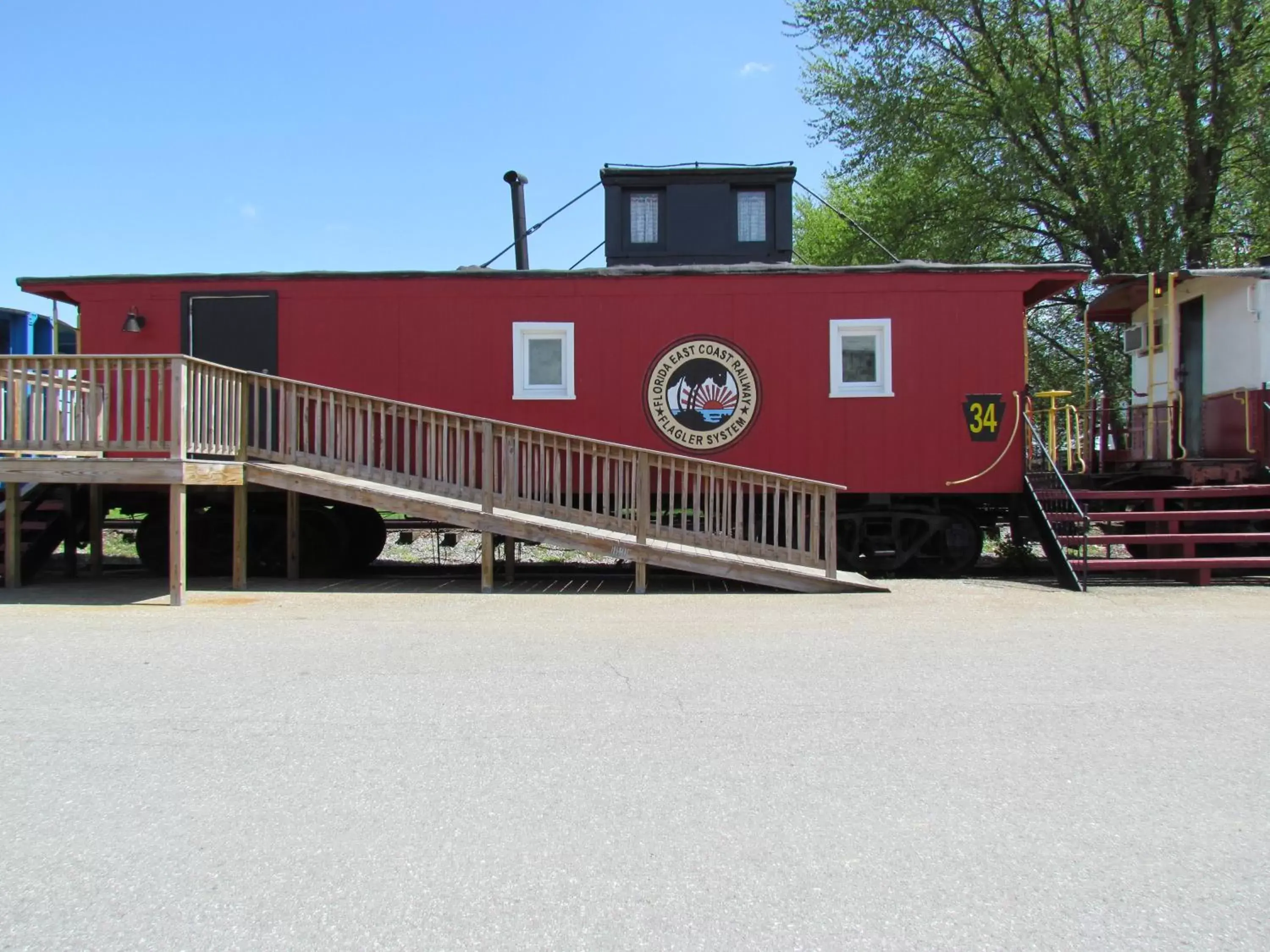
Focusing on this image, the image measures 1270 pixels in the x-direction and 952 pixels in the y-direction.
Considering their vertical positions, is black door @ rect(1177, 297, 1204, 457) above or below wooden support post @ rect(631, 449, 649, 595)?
above

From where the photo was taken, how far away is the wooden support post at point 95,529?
10.1 m

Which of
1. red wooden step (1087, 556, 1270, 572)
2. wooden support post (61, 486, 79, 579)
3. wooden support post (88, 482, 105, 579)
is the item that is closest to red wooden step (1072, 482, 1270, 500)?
red wooden step (1087, 556, 1270, 572)

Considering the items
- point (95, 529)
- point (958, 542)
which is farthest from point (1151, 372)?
point (95, 529)

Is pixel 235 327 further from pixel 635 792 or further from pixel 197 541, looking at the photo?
pixel 635 792

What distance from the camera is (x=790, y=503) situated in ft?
28.9

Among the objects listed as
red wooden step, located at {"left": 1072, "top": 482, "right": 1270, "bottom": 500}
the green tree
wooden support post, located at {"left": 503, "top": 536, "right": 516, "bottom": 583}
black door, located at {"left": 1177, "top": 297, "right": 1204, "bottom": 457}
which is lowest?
wooden support post, located at {"left": 503, "top": 536, "right": 516, "bottom": 583}

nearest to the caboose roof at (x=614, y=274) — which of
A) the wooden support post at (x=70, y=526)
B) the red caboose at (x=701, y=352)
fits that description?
the red caboose at (x=701, y=352)

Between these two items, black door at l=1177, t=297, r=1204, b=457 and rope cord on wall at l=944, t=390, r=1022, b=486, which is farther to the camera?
black door at l=1177, t=297, r=1204, b=457

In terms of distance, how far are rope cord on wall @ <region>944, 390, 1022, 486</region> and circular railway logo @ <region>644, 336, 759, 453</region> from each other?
236 cm

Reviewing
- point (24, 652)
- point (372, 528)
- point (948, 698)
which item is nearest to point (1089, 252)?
point (372, 528)

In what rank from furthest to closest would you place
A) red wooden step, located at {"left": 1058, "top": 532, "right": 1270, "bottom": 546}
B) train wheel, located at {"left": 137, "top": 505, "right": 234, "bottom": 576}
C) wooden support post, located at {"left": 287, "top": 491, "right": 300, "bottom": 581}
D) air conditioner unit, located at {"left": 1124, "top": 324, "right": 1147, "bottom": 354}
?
air conditioner unit, located at {"left": 1124, "top": 324, "right": 1147, "bottom": 354}, train wheel, located at {"left": 137, "top": 505, "right": 234, "bottom": 576}, wooden support post, located at {"left": 287, "top": 491, "right": 300, "bottom": 581}, red wooden step, located at {"left": 1058, "top": 532, "right": 1270, "bottom": 546}

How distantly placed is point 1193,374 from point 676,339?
21.7 feet

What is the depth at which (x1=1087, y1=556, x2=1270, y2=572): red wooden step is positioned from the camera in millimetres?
9031

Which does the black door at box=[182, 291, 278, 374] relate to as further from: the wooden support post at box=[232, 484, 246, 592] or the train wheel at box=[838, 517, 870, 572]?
the train wheel at box=[838, 517, 870, 572]
